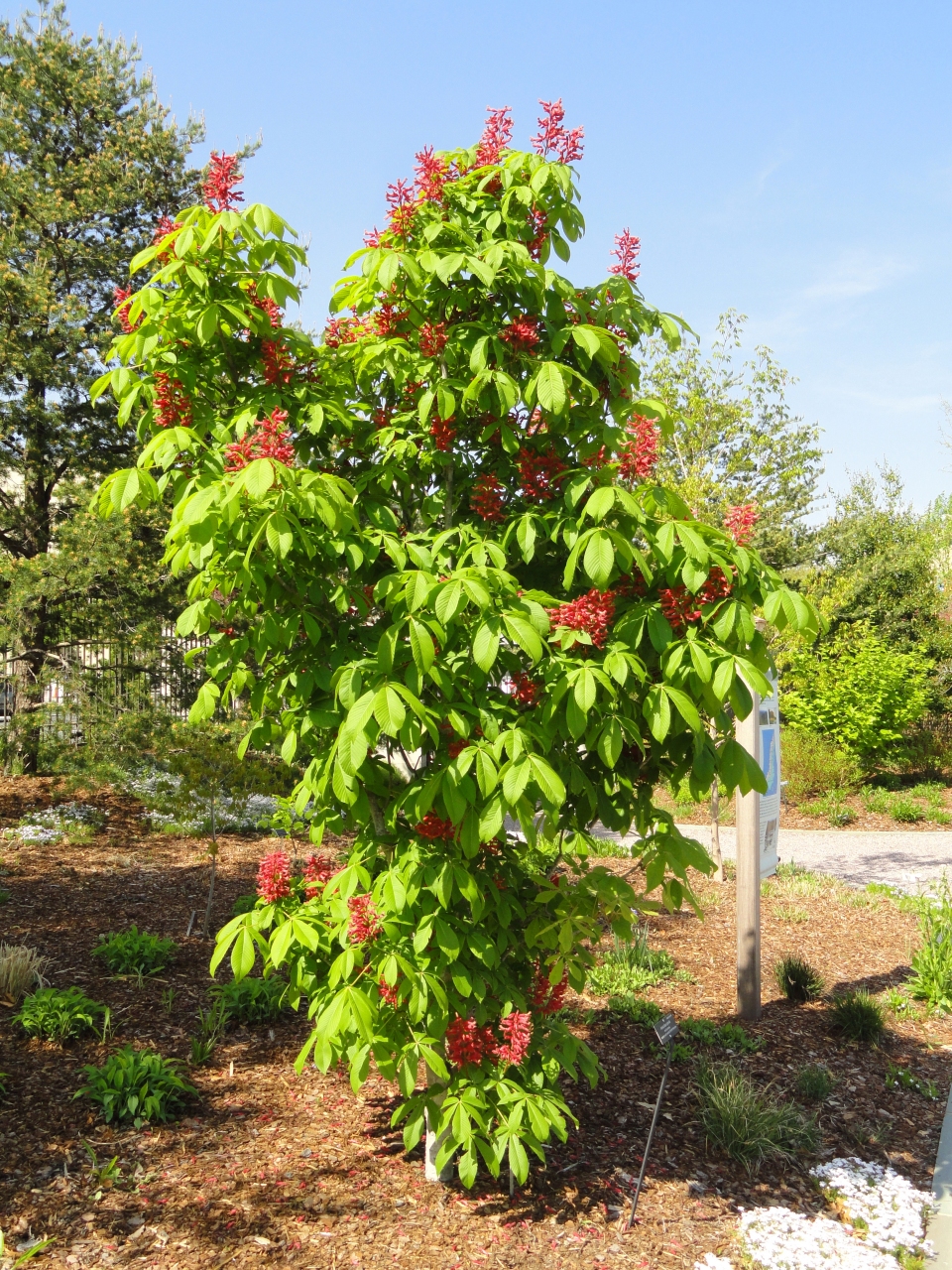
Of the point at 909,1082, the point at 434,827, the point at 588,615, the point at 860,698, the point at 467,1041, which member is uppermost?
the point at 860,698

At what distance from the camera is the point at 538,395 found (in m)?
2.56

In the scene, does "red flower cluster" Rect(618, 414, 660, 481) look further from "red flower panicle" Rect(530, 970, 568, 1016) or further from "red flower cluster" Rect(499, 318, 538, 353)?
"red flower panicle" Rect(530, 970, 568, 1016)

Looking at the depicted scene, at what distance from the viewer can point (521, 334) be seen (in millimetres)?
2768

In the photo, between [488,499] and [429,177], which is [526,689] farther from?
[429,177]

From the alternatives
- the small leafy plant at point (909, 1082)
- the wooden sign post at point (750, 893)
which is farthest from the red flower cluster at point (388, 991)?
the small leafy plant at point (909, 1082)

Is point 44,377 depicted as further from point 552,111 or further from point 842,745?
point 842,745

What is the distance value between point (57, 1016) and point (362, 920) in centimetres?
232

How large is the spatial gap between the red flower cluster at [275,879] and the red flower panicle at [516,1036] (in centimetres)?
78

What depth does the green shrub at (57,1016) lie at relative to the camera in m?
4.13

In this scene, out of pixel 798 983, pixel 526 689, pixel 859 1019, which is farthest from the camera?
pixel 798 983

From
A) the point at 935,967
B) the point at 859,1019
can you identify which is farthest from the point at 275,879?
the point at 935,967

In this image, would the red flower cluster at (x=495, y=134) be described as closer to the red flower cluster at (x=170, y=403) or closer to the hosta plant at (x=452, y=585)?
the hosta plant at (x=452, y=585)

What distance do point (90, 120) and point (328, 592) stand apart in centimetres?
1024

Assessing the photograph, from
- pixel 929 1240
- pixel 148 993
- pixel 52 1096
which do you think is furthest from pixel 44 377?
pixel 929 1240
